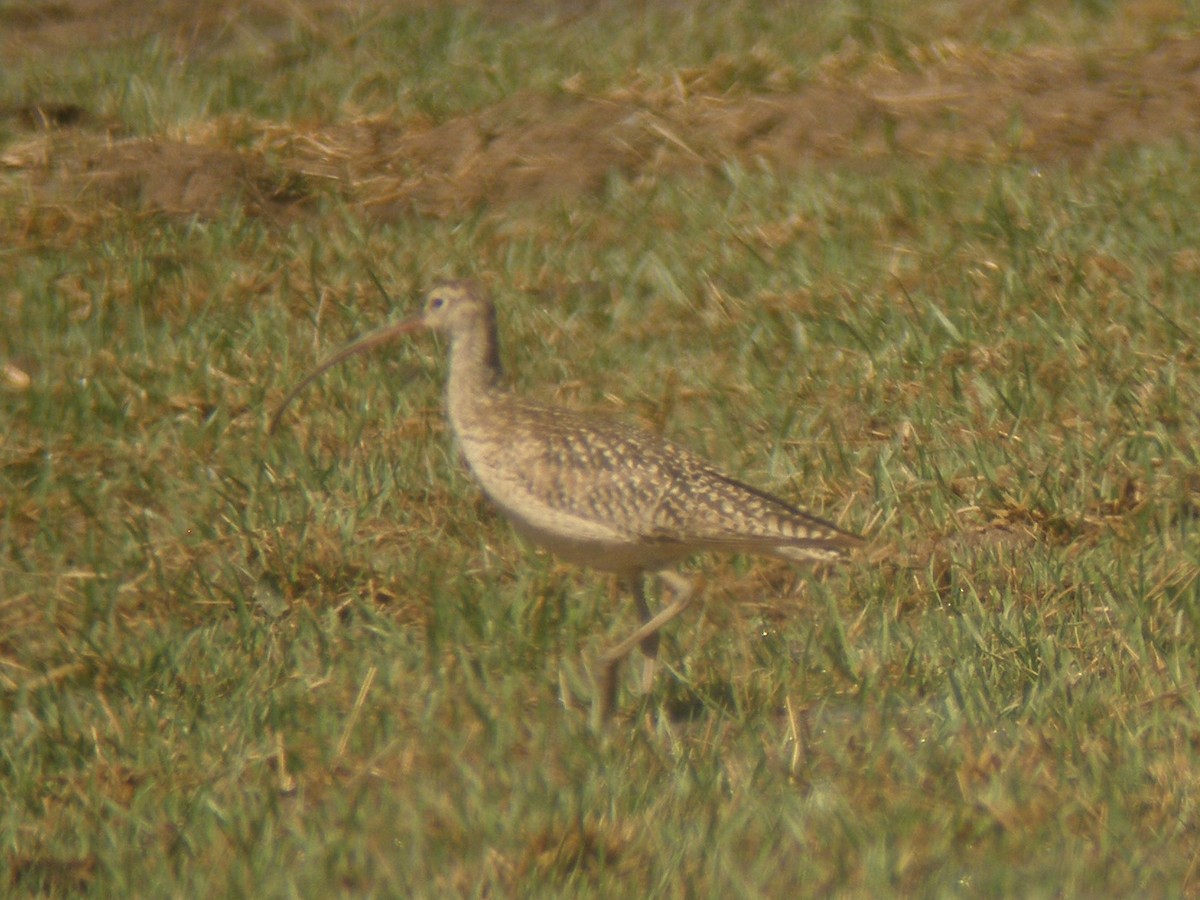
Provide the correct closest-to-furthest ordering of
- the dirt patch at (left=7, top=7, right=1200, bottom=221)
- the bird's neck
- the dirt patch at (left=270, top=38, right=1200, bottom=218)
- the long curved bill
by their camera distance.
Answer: the bird's neck
the long curved bill
the dirt patch at (left=7, top=7, right=1200, bottom=221)
the dirt patch at (left=270, top=38, right=1200, bottom=218)

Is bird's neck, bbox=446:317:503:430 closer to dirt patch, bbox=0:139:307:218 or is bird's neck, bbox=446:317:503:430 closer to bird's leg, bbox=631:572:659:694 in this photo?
bird's leg, bbox=631:572:659:694

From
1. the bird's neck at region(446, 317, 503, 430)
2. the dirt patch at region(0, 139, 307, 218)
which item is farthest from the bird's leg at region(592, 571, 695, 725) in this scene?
the dirt patch at region(0, 139, 307, 218)

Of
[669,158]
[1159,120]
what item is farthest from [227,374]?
[1159,120]

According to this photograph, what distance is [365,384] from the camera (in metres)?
6.85

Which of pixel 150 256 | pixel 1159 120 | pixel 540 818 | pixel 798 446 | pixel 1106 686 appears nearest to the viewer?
pixel 540 818

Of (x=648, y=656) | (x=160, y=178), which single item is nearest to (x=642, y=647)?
(x=648, y=656)

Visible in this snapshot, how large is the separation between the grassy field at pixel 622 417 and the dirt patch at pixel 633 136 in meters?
0.03

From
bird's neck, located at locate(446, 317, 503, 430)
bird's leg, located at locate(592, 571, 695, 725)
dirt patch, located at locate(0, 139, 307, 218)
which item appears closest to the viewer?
bird's leg, located at locate(592, 571, 695, 725)

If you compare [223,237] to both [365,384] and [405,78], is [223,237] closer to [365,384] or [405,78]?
[365,384]

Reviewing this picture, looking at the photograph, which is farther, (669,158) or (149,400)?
(669,158)

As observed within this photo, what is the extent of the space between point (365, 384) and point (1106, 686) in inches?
126

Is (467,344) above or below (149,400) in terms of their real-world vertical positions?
above

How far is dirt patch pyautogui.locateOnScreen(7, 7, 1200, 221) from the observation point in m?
8.45

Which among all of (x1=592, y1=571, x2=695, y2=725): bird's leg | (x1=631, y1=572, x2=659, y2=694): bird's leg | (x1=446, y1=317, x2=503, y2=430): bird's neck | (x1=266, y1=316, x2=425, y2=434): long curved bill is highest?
(x1=446, y1=317, x2=503, y2=430): bird's neck
